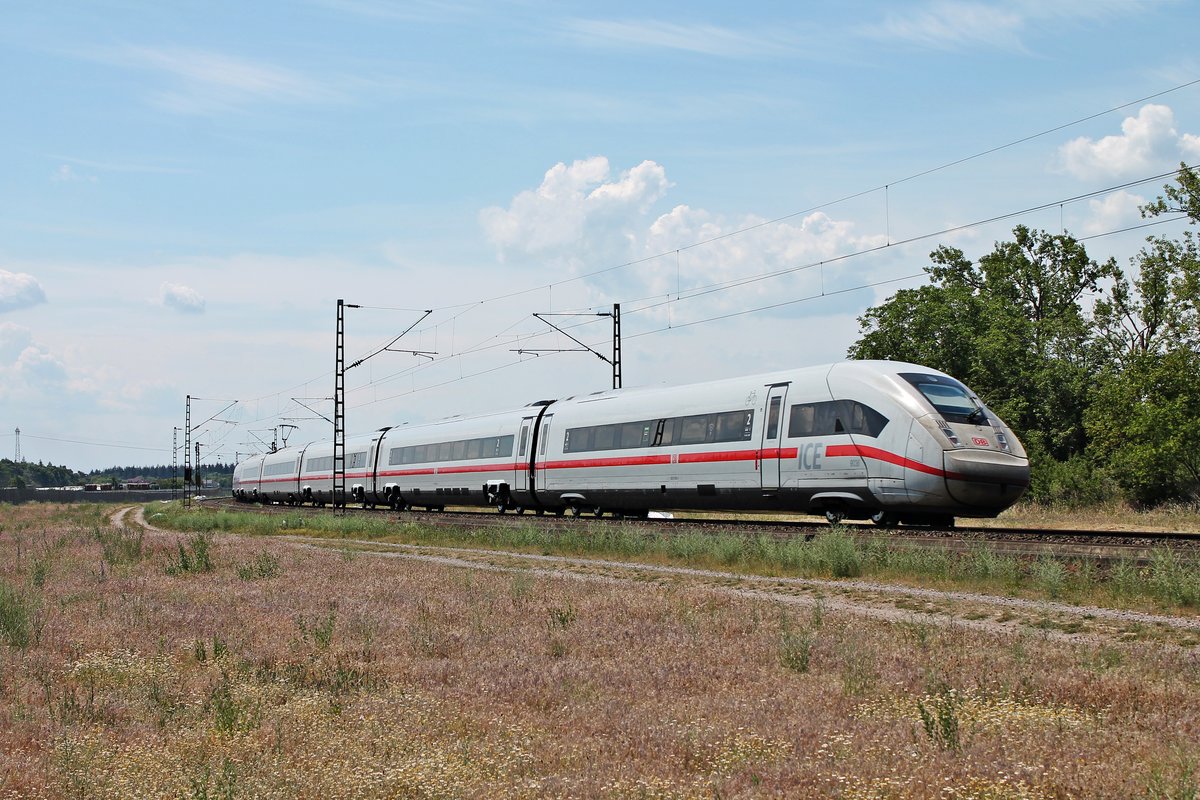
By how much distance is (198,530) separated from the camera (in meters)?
38.0

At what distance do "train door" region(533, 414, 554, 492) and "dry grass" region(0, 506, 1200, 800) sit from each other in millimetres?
20567

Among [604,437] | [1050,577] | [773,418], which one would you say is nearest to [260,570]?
[773,418]

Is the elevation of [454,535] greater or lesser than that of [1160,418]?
lesser

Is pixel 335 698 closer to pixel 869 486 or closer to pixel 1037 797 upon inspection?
pixel 1037 797

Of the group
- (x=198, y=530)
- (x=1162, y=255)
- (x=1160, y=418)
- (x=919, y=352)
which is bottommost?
(x=198, y=530)

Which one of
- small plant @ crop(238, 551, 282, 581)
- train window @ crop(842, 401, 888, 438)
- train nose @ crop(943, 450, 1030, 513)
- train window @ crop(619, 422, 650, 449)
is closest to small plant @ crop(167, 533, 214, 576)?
small plant @ crop(238, 551, 282, 581)

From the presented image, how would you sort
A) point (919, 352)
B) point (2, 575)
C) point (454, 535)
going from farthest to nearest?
point (919, 352) < point (454, 535) < point (2, 575)

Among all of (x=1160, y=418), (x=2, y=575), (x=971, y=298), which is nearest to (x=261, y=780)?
(x=2, y=575)

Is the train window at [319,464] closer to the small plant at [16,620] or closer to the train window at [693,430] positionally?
the train window at [693,430]

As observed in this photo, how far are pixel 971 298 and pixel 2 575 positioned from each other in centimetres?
4496

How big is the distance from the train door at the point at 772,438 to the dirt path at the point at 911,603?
5241 millimetres

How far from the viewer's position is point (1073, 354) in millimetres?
52125

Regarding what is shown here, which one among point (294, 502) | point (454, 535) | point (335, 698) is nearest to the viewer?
point (335, 698)

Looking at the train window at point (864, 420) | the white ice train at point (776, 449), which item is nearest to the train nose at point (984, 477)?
the white ice train at point (776, 449)
